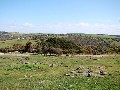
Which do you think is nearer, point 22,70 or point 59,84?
point 59,84

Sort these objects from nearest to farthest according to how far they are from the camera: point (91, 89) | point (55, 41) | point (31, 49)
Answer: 1. point (91, 89)
2. point (31, 49)
3. point (55, 41)

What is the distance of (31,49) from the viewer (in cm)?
8725

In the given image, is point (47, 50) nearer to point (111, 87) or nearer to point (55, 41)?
point (55, 41)

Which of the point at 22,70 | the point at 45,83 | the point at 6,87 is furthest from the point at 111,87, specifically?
the point at 22,70

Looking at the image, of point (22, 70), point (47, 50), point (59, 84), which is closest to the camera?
point (59, 84)

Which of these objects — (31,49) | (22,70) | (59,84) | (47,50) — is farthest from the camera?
(31,49)

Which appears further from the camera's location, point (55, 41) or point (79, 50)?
point (55, 41)

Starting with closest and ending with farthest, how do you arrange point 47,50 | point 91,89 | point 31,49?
point 91,89, point 47,50, point 31,49

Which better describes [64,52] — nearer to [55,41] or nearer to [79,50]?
[79,50]

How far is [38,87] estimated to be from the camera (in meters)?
23.7

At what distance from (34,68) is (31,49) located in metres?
48.0

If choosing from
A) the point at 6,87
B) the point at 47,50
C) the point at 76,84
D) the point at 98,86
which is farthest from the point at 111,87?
the point at 47,50

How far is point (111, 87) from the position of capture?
23828 mm

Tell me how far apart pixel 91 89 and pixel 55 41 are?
7078cm
